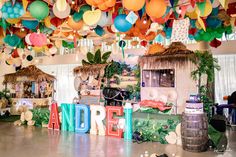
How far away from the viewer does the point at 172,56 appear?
6.84m

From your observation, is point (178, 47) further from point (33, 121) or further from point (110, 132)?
point (33, 121)

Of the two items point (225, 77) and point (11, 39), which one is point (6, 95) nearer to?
point (11, 39)

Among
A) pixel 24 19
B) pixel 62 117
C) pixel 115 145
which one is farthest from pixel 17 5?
pixel 62 117

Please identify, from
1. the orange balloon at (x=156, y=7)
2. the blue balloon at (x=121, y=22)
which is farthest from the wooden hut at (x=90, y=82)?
the orange balloon at (x=156, y=7)

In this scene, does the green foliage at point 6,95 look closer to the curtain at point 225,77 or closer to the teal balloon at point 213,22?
the teal balloon at point 213,22

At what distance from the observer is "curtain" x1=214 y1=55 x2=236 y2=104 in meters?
11.0

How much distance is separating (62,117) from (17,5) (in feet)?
12.6

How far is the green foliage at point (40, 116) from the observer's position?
8250mm

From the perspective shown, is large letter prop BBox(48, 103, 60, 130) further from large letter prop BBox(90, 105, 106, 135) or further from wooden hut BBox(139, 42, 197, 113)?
wooden hut BBox(139, 42, 197, 113)

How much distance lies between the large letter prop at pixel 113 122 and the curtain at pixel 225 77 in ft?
20.0

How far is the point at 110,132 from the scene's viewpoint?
6.90 m

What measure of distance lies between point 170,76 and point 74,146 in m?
3.43

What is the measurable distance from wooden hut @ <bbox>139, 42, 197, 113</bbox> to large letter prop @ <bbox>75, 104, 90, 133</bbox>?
1.63 m

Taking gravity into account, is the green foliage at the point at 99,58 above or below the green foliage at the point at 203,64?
above
